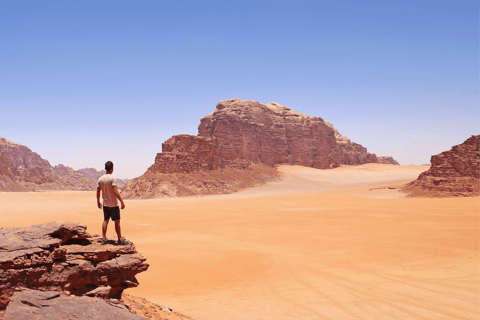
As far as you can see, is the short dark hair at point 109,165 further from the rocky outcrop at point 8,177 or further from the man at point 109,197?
the rocky outcrop at point 8,177

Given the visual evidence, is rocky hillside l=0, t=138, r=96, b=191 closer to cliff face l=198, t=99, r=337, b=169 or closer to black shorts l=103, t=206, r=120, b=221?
cliff face l=198, t=99, r=337, b=169

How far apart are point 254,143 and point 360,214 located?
62.5 metres

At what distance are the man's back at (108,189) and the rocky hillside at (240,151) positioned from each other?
41306 millimetres

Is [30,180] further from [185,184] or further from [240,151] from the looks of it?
[185,184]

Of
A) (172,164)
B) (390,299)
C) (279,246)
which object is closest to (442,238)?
(279,246)

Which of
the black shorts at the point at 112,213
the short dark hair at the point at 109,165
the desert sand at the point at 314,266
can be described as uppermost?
the short dark hair at the point at 109,165

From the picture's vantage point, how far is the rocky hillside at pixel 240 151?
166ft

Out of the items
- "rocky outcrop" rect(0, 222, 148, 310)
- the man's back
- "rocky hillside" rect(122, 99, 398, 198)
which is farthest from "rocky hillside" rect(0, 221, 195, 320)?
"rocky hillside" rect(122, 99, 398, 198)

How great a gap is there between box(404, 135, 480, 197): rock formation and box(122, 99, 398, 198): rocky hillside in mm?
27258

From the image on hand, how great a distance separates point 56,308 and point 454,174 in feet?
130

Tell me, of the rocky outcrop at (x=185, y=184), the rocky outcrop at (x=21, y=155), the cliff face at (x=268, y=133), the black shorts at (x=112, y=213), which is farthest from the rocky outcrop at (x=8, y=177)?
the black shorts at (x=112, y=213)

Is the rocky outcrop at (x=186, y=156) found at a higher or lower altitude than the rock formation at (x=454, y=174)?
higher

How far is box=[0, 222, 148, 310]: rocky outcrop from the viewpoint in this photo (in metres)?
4.61

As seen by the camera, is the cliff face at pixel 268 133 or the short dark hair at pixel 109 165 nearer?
the short dark hair at pixel 109 165
